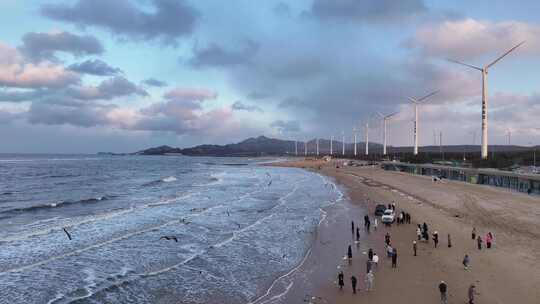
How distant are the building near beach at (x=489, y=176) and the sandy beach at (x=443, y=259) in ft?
26.7

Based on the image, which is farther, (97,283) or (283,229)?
(283,229)

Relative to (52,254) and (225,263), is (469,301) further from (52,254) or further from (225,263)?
(52,254)

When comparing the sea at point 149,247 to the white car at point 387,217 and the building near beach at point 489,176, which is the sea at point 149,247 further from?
the building near beach at point 489,176

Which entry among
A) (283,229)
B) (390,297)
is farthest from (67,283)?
(283,229)

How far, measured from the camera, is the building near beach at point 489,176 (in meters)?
54.1

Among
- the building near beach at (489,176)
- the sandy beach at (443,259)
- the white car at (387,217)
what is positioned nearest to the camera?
the sandy beach at (443,259)

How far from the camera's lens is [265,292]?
20891 mm

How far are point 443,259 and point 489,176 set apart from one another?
4834cm

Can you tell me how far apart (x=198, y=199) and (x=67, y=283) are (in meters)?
35.5

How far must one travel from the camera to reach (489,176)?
67625 mm

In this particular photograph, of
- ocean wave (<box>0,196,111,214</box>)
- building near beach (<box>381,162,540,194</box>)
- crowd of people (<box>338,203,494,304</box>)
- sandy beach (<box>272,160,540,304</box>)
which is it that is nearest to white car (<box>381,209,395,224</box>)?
crowd of people (<box>338,203,494,304</box>)

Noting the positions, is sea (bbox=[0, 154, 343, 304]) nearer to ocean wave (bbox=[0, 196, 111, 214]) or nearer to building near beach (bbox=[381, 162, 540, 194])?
ocean wave (bbox=[0, 196, 111, 214])

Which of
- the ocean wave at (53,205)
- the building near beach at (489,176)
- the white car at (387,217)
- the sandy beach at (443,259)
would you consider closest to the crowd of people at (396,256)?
the sandy beach at (443,259)

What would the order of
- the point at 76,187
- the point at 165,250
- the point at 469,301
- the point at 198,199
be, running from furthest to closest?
the point at 76,187
the point at 198,199
the point at 165,250
the point at 469,301
